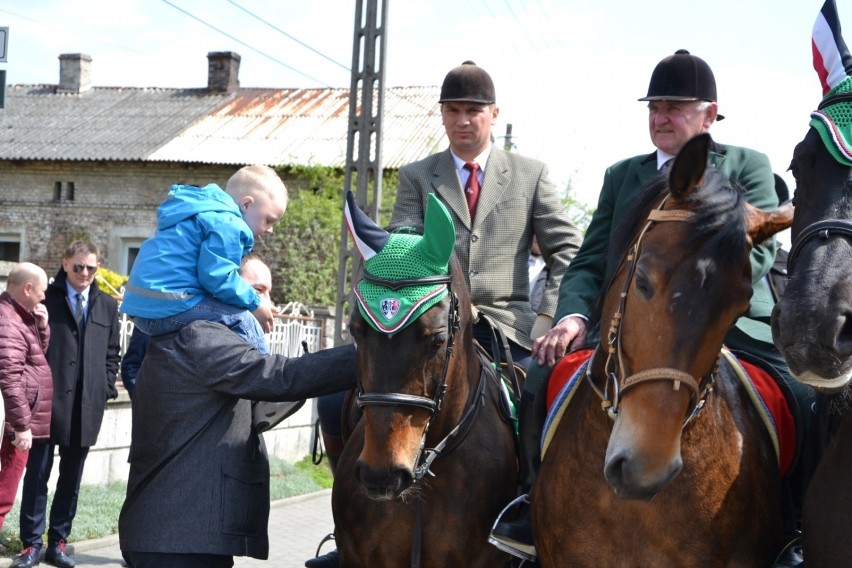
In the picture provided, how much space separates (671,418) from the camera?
10.2ft

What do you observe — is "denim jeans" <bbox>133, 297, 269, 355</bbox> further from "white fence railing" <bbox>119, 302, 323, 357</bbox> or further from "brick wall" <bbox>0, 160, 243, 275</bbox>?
"brick wall" <bbox>0, 160, 243, 275</bbox>

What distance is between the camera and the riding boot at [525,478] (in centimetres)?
408

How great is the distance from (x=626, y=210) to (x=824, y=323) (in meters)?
1.29

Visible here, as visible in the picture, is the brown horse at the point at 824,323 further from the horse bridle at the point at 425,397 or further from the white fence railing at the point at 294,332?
the white fence railing at the point at 294,332

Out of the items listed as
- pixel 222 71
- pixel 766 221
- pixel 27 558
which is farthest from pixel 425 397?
pixel 222 71

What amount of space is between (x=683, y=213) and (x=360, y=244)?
134 centimetres

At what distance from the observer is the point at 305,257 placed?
88.7 ft

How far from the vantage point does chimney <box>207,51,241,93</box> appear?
33375 millimetres

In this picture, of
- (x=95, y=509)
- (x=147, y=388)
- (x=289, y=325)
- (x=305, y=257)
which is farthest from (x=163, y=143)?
(x=147, y=388)

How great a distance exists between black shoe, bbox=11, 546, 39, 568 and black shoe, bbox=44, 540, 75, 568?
0.68ft

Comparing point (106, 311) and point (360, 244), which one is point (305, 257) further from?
point (360, 244)

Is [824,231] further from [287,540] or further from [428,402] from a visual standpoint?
[287,540]

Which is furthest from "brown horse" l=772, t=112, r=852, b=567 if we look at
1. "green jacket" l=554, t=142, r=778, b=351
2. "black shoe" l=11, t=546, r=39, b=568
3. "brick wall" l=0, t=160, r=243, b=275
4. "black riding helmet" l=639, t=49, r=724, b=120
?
"brick wall" l=0, t=160, r=243, b=275

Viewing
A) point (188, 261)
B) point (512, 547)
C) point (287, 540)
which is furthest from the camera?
point (287, 540)
